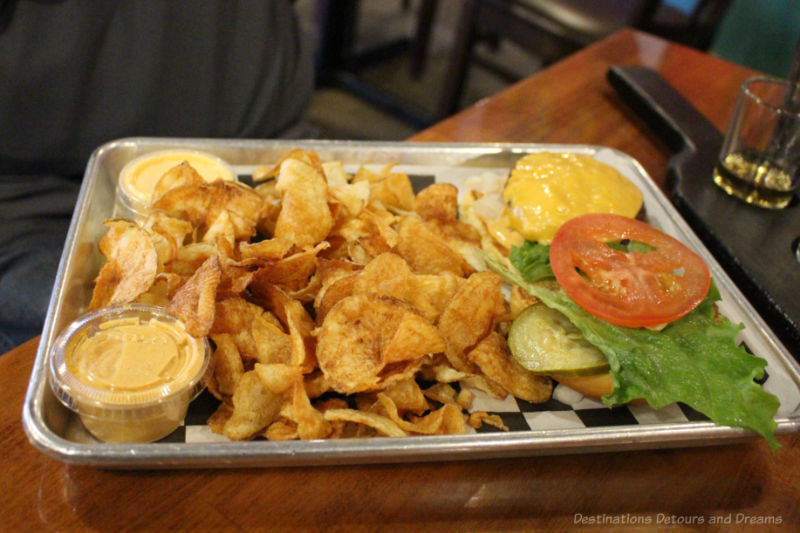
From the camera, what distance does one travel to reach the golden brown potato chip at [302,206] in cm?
141

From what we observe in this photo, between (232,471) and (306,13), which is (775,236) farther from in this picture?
(306,13)

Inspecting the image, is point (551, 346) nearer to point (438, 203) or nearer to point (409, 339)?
point (409, 339)

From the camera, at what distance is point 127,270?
1.25 metres

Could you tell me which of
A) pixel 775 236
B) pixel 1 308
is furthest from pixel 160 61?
pixel 775 236

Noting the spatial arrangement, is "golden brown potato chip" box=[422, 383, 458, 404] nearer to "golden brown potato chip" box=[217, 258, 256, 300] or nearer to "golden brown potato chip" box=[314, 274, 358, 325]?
"golden brown potato chip" box=[314, 274, 358, 325]

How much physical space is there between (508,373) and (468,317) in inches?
5.4

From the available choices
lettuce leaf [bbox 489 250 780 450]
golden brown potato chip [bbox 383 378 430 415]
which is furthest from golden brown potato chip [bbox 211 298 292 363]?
lettuce leaf [bbox 489 250 780 450]

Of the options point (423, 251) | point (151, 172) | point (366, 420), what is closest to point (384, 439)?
point (366, 420)

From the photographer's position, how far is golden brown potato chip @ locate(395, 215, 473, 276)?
58.6 inches

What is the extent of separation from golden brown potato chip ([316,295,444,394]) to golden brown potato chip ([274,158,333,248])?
0.24 m

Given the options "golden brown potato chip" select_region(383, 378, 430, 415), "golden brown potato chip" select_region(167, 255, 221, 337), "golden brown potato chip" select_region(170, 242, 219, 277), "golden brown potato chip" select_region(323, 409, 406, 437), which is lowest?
"golden brown potato chip" select_region(383, 378, 430, 415)

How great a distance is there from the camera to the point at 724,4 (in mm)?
Result: 3986

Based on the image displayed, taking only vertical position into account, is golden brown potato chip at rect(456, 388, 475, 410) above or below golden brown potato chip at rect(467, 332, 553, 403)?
below

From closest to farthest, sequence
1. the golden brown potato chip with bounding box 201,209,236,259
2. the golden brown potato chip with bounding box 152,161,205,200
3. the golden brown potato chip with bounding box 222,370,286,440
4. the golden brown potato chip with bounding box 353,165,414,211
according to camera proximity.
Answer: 1. the golden brown potato chip with bounding box 222,370,286,440
2. the golden brown potato chip with bounding box 201,209,236,259
3. the golden brown potato chip with bounding box 152,161,205,200
4. the golden brown potato chip with bounding box 353,165,414,211
